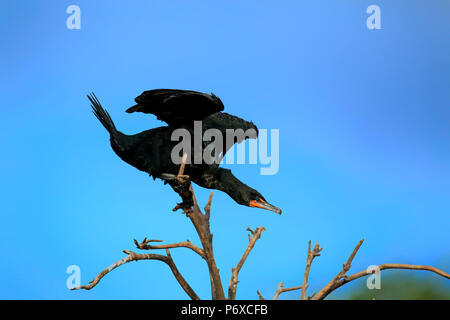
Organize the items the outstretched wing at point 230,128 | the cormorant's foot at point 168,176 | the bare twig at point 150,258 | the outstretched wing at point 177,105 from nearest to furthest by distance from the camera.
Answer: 1. the bare twig at point 150,258
2. the outstretched wing at point 177,105
3. the cormorant's foot at point 168,176
4. the outstretched wing at point 230,128

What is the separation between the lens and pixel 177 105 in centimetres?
448

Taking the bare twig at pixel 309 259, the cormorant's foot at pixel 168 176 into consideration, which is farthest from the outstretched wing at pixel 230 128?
the bare twig at pixel 309 259

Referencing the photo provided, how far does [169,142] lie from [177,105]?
0.34m

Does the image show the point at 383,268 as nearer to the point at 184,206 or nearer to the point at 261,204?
the point at 261,204

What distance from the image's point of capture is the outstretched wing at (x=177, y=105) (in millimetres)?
4223

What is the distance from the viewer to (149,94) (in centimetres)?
425

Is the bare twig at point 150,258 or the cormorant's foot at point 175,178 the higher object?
the cormorant's foot at point 175,178

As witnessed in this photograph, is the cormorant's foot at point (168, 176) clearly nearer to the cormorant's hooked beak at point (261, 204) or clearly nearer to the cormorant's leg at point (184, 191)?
the cormorant's leg at point (184, 191)

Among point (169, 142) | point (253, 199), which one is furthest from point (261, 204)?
point (169, 142)

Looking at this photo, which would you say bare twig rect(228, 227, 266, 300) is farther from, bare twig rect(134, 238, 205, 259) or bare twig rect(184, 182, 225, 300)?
bare twig rect(134, 238, 205, 259)

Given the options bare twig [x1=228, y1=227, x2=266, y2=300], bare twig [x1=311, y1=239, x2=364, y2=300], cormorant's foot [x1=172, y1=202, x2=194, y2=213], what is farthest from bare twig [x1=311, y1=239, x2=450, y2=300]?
cormorant's foot [x1=172, y1=202, x2=194, y2=213]

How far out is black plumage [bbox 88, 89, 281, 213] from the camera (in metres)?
4.31
